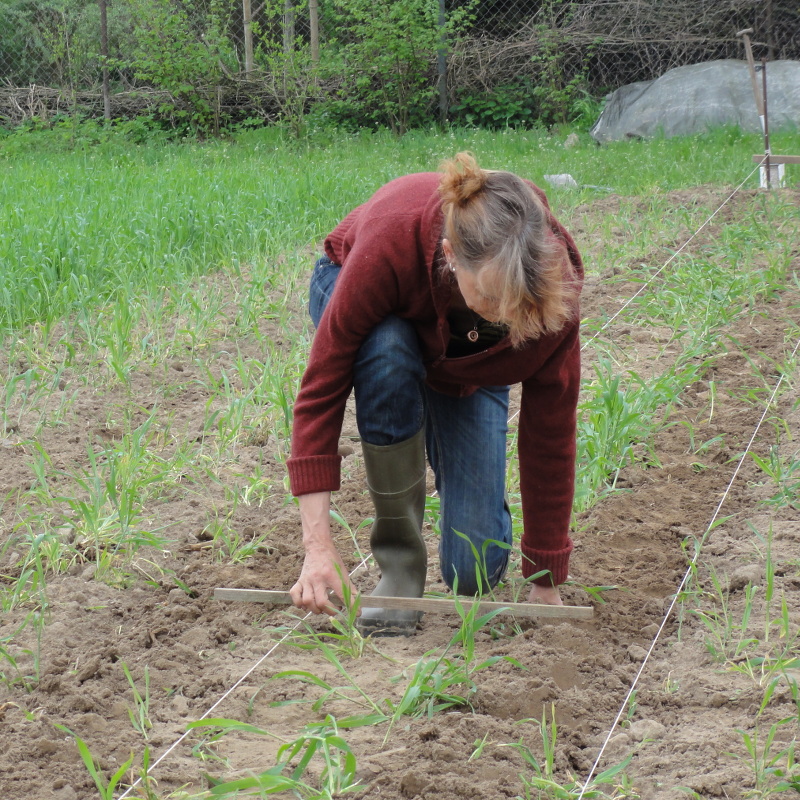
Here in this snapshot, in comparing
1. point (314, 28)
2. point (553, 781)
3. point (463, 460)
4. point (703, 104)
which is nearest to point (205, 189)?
point (463, 460)

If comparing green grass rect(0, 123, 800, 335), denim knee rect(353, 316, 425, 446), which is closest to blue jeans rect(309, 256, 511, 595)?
denim knee rect(353, 316, 425, 446)

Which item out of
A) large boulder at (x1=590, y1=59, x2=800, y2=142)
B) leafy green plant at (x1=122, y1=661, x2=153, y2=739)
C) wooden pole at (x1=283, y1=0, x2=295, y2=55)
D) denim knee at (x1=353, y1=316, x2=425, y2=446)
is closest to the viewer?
leafy green plant at (x1=122, y1=661, x2=153, y2=739)

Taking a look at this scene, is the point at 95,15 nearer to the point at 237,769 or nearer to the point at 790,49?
the point at 790,49

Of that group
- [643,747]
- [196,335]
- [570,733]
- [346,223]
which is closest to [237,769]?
[570,733]

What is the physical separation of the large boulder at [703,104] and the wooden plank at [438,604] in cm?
807

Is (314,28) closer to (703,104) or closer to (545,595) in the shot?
(703,104)

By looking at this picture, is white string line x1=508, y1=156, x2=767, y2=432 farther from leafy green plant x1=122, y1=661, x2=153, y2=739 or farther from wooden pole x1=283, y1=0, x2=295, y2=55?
wooden pole x1=283, y1=0, x2=295, y2=55

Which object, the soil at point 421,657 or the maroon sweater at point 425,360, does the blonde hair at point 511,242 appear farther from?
the soil at point 421,657

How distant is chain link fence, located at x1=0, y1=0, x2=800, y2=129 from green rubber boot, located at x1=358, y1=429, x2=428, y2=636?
8.38m

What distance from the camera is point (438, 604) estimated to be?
79.9 inches

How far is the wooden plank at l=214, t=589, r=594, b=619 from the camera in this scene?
80.0 inches

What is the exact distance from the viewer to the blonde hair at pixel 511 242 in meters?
1.65

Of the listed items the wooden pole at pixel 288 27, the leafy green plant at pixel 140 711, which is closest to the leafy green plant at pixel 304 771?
the leafy green plant at pixel 140 711

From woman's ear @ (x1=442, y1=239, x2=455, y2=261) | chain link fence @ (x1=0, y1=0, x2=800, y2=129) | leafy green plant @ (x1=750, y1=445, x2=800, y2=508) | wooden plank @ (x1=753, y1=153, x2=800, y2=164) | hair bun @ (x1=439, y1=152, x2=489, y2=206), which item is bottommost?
leafy green plant @ (x1=750, y1=445, x2=800, y2=508)
